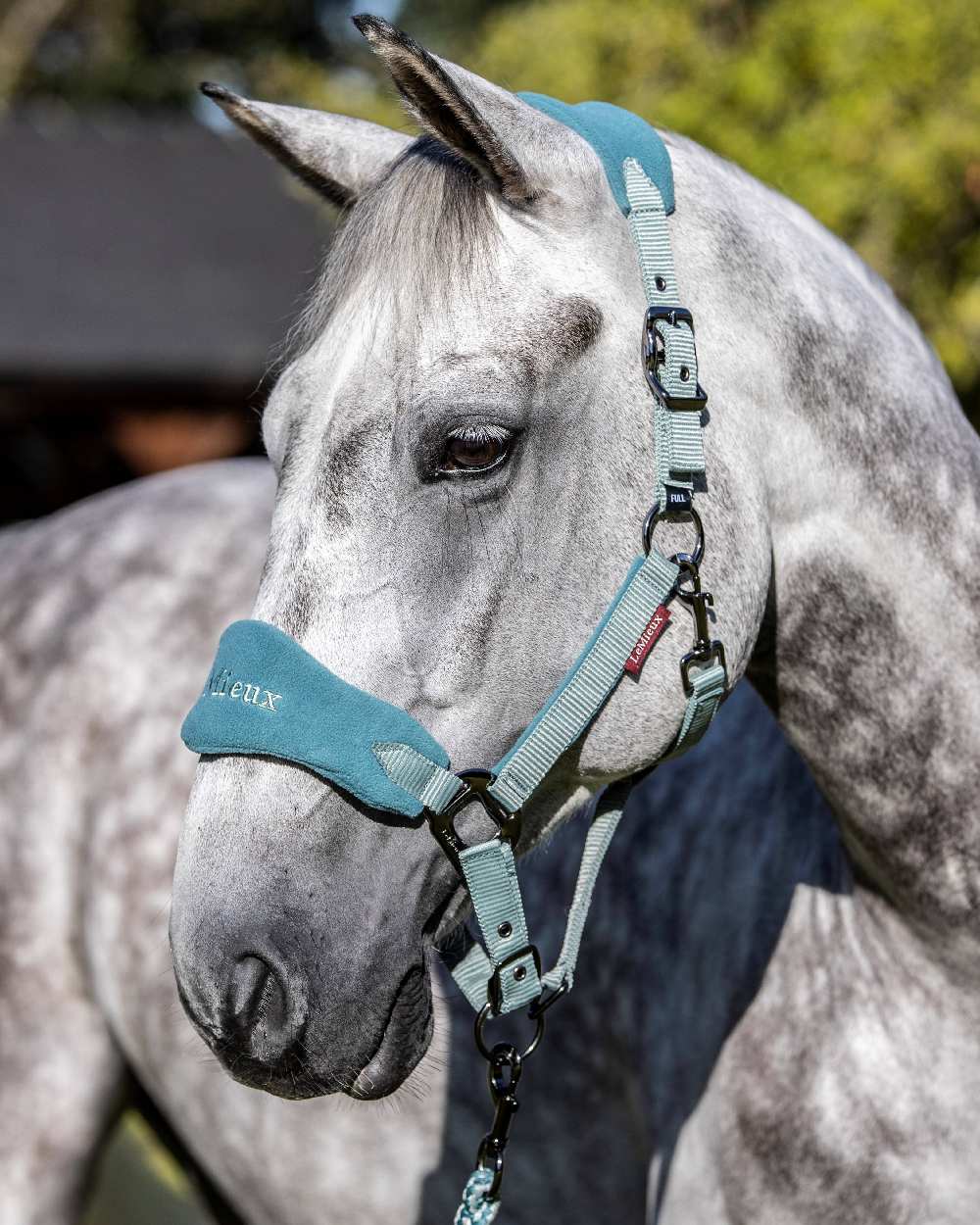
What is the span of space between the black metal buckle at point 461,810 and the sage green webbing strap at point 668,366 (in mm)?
362

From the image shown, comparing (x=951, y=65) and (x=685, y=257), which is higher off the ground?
(x=951, y=65)

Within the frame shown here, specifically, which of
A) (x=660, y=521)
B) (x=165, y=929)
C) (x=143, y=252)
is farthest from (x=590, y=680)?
(x=143, y=252)

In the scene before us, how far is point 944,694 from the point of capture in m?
1.58

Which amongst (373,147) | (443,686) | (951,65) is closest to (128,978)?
(443,686)

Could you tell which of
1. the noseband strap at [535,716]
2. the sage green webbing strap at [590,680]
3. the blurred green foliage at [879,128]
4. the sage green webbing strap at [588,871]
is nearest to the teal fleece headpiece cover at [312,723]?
the noseband strap at [535,716]

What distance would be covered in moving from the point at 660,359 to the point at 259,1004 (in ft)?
2.64

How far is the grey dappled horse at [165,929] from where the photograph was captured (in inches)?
75.4

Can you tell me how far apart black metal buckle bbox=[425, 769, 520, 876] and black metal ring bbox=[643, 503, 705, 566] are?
12.2 inches

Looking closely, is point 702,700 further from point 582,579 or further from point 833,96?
point 833,96

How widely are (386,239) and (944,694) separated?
0.85 meters

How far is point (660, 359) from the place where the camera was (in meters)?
1.42

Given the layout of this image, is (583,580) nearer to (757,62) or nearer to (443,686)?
(443,686)

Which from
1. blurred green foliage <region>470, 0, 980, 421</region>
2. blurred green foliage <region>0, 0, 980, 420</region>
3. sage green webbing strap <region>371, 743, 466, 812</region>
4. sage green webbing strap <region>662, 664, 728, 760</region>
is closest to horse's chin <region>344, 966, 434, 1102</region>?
sage green webbing strap <region>371, 743, 466, 812</region>

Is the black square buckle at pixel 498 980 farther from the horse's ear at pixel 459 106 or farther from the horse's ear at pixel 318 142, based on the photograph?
the horse's ear at pixel 318 142
